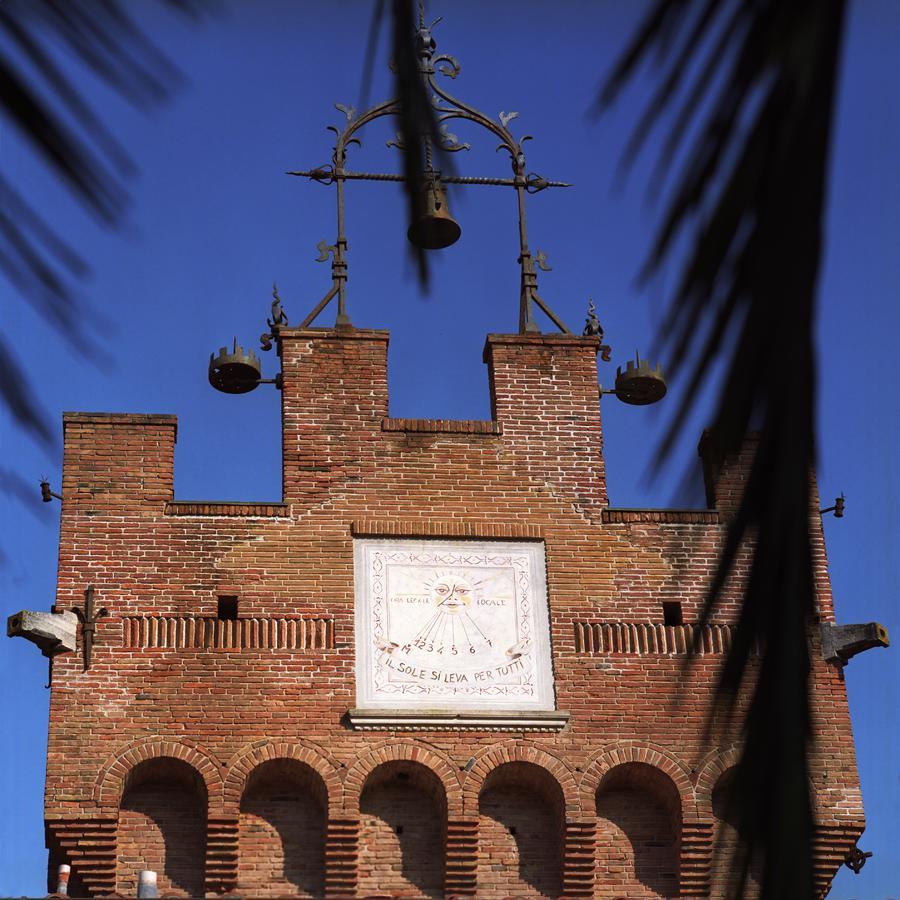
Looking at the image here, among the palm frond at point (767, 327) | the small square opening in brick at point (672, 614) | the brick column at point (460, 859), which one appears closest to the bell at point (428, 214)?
the palm frond at point (767, 327)

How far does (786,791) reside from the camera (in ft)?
3.79

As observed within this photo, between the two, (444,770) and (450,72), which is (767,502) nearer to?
(444,770)

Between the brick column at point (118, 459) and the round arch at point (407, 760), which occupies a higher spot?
the brick column at point (118, 459)

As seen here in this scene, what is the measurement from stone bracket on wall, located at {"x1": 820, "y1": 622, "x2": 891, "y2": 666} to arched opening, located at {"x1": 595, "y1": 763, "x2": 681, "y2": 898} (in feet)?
5.95

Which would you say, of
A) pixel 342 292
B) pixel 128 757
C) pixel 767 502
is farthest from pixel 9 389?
pixel 342 292

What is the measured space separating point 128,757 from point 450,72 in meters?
7.58

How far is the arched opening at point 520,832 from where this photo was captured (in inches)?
547

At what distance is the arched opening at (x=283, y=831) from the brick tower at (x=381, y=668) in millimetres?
20

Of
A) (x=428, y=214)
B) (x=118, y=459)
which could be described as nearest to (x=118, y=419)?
(x=118, y=459)

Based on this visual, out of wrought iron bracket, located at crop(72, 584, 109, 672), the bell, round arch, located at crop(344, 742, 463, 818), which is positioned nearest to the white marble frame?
round arch, located at crop(344, 742, 463, 818)

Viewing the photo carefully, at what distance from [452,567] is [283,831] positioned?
8.39 ft

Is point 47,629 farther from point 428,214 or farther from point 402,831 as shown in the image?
point 428,214

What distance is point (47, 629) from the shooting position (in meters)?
13.9

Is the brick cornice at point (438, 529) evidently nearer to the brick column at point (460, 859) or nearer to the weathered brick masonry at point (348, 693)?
the weathered brick masonry at point (348, 693)
